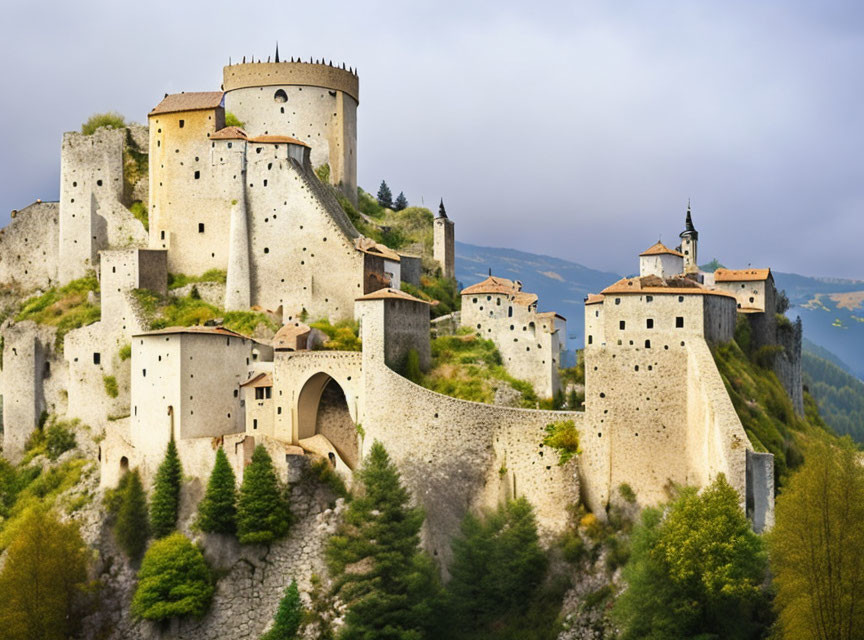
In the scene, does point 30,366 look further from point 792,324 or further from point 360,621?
point 792,324

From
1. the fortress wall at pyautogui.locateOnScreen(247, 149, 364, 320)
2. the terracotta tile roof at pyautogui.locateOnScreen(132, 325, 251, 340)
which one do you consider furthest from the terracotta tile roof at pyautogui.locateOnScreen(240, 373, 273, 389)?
the fortress wall at pyautogui.locateOnScreen(247, 149, 364, 320)

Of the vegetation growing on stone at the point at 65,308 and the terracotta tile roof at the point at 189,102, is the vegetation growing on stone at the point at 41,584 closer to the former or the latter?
the vegetation growing on stone at the point at 65,308

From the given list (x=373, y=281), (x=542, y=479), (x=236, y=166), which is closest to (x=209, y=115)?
(x=236, y=166)

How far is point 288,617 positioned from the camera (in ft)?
173

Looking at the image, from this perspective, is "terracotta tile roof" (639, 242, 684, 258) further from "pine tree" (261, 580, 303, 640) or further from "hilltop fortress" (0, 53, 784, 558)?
"pine tree" (261, 580, 303, 640)

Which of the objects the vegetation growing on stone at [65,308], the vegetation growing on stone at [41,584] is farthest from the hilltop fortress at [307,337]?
the vegetation growing on stone at [41,584]

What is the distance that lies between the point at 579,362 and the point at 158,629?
2388 cm

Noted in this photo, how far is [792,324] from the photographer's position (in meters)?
65.8

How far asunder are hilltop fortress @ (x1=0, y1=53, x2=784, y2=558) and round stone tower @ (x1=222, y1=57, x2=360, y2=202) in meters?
0.13

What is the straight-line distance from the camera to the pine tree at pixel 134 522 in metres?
56.8

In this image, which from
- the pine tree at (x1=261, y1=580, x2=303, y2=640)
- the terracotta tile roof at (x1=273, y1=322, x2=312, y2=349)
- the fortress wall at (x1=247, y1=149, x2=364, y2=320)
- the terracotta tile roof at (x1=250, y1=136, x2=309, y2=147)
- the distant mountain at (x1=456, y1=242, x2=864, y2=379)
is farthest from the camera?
the distant mountain at (x1=456, y1=242, x2=864, y2=379)

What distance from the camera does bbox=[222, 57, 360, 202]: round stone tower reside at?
2945 inches

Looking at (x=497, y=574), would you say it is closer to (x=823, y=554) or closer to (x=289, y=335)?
(x=823, y=554)

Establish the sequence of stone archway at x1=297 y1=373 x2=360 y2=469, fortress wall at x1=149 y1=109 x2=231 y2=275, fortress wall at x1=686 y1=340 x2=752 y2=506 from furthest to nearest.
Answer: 1. fortress wall at x1=149 y1=109 x2=231 y2=275
2. stone archway at x1=297 y1=373 x2=360 y2=469
3. fortress wall at x1=686 y1=340 x2=752 y2=506
